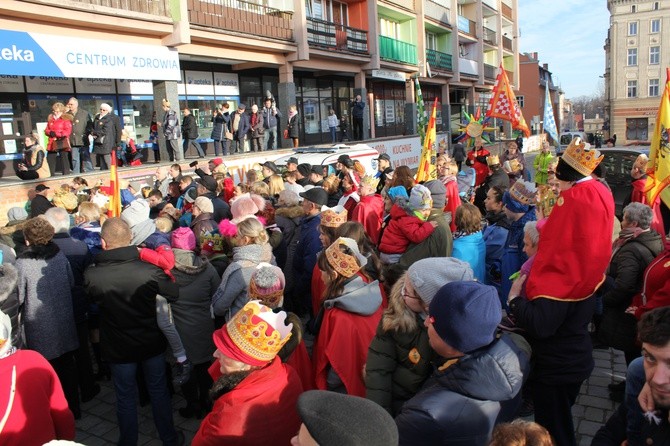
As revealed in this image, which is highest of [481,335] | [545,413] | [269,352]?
[481,335]

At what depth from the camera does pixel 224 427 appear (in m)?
2.47

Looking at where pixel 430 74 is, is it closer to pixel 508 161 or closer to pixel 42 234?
pixel 508 161

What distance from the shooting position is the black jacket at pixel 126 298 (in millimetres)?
3861

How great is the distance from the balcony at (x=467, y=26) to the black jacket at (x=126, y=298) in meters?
37.1

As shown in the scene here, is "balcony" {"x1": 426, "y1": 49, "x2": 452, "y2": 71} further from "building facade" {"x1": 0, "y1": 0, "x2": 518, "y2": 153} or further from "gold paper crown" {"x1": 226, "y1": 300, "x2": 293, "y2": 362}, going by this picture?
"gold paper crown" {"x1": 226, "y1": 300, "x2": 293, "y2": 362}

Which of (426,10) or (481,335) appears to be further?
(426,10)

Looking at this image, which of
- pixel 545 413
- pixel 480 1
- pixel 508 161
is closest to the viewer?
pixel 545 413

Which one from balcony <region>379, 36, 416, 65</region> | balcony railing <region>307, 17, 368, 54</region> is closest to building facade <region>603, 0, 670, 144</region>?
balcony <region>379, 36, 416, 65</region>

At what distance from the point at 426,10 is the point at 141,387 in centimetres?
3143

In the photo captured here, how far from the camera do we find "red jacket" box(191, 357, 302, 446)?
2473 mm

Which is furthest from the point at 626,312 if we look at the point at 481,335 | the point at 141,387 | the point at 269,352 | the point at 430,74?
the point at 430,74

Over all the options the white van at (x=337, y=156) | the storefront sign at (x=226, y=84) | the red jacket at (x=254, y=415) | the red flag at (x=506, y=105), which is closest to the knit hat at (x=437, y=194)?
the red jacket at (x=254, y=415)

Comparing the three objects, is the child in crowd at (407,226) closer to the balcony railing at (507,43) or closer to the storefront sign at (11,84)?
the storefront sign at (11,84)

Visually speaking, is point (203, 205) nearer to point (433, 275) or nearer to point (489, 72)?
point (433, 275)
